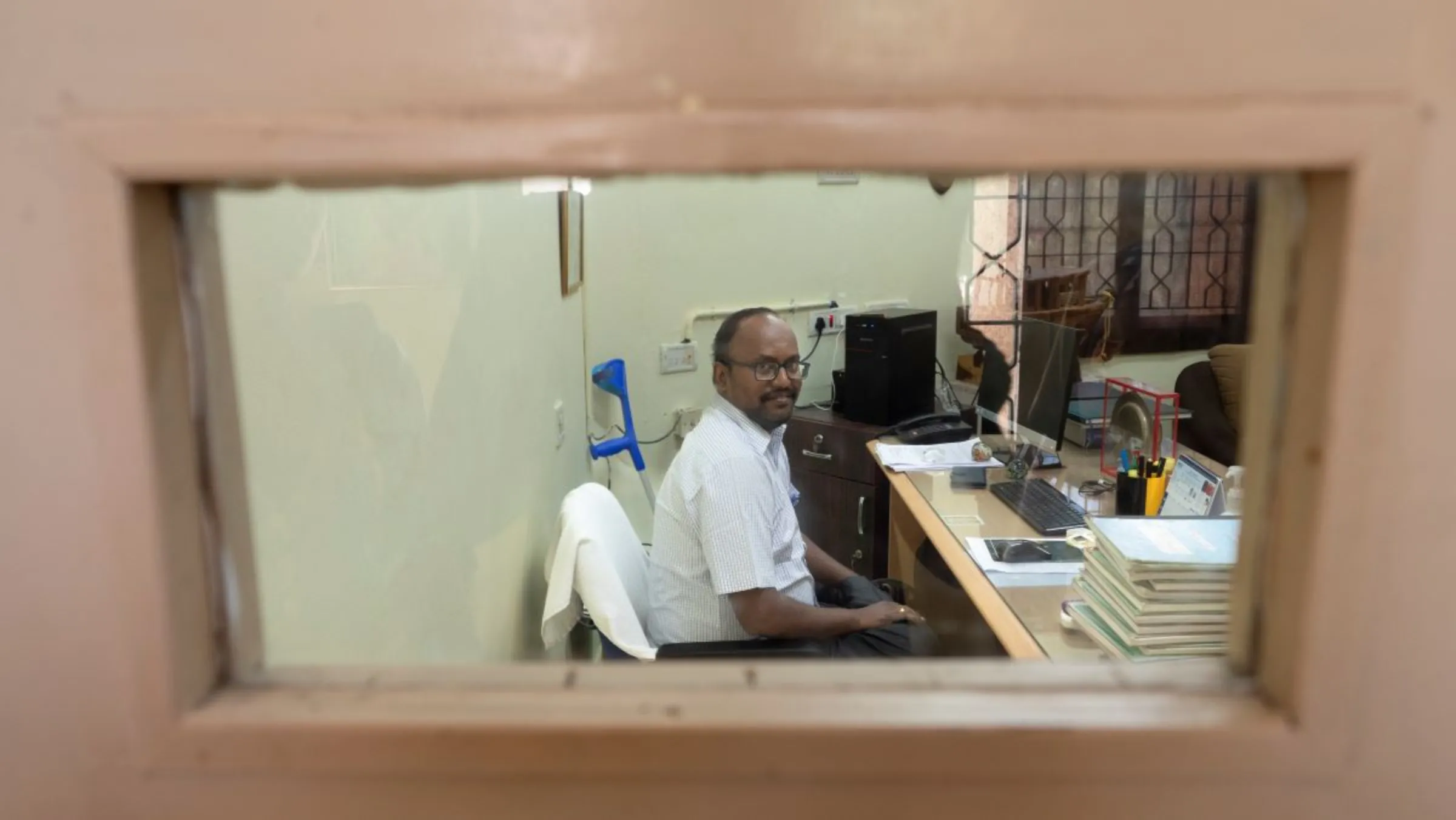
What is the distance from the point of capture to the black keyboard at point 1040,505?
7.00 feet

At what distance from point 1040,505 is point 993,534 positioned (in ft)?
0.77

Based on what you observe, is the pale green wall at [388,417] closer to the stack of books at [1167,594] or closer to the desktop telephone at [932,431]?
the stack of books at [1167,594]

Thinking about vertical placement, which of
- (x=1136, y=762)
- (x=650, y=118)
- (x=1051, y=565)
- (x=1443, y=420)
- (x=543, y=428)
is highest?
(x=650, y=118)

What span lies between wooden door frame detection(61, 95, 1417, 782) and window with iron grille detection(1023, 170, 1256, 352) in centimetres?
349

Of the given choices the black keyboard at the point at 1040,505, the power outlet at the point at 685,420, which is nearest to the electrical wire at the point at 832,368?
the power outlet at the point at 685,420

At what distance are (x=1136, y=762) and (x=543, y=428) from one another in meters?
2.05

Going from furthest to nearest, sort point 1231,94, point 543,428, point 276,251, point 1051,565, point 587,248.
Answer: point 587,248, point 543,428, point 1051,565, point 276,251, point 1231,94

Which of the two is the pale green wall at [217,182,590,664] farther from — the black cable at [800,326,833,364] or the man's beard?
the black cable at [800,326,833,364]

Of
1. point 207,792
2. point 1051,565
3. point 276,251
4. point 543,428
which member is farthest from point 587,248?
point 207,792

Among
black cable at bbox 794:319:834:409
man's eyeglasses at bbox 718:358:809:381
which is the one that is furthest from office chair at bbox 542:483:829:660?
black cable at bbox 794:319:834:409

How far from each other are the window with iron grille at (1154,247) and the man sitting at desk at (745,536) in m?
2.00

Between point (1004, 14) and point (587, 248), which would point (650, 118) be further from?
point (587, 248)

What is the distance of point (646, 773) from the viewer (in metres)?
0.50

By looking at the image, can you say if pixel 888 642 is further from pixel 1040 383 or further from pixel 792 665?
pixel 792 665
